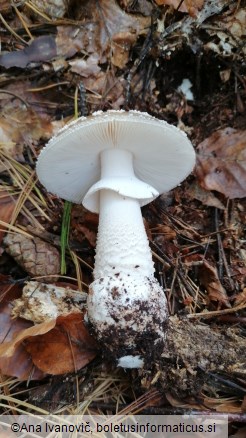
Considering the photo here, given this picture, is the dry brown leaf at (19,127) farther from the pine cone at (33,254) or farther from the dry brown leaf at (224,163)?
the dry brown leaf at (224,163)

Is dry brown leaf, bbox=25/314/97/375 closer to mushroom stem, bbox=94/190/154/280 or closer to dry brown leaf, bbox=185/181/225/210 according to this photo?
mushroom stem, bbox=94/190/154/280

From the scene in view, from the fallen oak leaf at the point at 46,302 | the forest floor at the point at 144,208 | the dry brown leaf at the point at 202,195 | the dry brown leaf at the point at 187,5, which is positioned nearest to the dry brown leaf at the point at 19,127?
the forest floor at the point at 144,208

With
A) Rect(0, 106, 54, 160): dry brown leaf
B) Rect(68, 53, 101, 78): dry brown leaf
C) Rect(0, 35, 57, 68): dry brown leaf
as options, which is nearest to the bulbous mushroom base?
Rect(0, 106, 54, 160): dry brown leaf

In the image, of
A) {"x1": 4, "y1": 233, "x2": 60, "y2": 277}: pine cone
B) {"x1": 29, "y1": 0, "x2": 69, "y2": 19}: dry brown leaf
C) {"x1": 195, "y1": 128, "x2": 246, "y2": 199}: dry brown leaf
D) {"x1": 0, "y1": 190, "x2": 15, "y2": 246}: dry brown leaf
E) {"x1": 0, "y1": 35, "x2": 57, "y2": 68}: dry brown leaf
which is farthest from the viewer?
{"x1": 29, "y1": 0, "x2": 69, "y2": 19}: dry brown leaf

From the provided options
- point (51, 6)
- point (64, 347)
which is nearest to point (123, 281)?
point (64, 347)

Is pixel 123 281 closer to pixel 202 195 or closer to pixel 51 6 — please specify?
pixel 202 195

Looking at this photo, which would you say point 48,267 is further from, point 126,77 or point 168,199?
point 126,77

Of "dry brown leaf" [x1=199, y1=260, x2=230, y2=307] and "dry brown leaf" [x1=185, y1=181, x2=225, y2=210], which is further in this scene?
"dry brown leaf" [x1=185, y1=181, x2=225, y2=210]
